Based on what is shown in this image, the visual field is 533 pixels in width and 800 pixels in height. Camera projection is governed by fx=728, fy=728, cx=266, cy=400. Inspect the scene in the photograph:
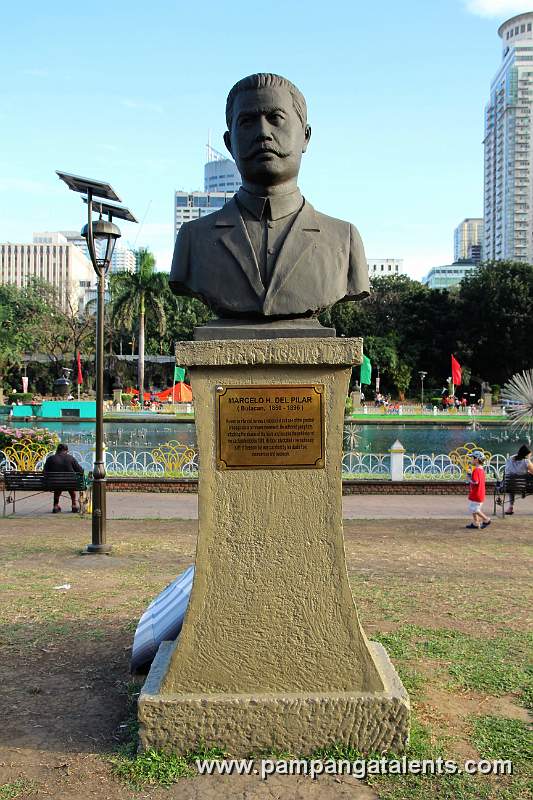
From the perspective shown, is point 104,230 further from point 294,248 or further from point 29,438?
point 29,438

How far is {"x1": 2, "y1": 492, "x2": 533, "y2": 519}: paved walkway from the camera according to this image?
12.3 metres

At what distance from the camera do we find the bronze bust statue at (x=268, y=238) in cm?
424

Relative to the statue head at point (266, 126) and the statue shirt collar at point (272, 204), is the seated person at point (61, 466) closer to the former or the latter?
the statue shirt collar at point (272, 204)

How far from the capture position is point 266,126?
166 inches

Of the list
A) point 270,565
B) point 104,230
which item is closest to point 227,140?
point 270,565

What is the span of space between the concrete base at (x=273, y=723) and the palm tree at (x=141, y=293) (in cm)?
4299

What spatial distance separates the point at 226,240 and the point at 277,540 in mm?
1789

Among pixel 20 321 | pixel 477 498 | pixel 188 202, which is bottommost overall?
pixel 477 498

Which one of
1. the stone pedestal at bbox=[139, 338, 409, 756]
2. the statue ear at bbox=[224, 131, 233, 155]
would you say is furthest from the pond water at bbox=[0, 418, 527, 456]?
the stone pedestal at bbox=[139, 338, 409, 756]

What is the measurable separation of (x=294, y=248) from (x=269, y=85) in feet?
3.06

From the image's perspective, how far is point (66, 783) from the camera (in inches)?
142

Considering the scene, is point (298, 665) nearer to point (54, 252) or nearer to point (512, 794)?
point (512, 794)

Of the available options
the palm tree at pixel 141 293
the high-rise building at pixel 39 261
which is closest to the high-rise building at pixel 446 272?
the high-rise building at pixel 39 261

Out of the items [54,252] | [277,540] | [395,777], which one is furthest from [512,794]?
[54,252]
